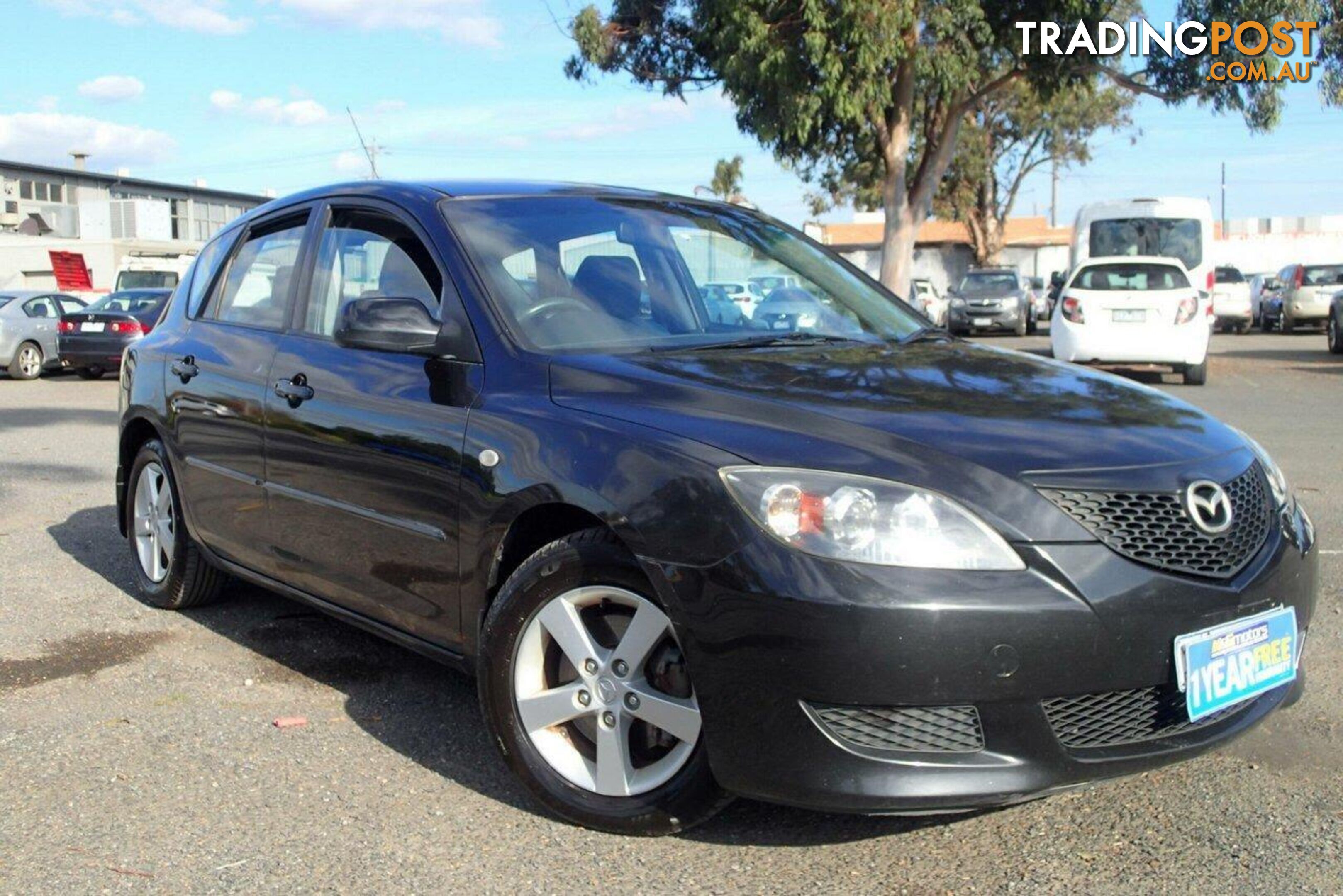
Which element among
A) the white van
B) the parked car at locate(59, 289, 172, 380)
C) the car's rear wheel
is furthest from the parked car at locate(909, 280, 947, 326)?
the car's rear wheel

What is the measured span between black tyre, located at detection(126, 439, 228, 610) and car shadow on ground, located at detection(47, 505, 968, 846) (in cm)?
13

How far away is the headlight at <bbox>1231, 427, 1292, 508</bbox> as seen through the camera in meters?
3.54

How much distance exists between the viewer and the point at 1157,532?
3.06 metres

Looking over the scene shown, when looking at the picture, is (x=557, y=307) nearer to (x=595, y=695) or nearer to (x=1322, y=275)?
(x=595, y=695)

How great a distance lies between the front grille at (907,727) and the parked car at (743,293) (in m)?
1.66

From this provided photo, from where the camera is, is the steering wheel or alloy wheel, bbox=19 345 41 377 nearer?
the steering wheel

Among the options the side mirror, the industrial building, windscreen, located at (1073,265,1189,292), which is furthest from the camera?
the industrial building

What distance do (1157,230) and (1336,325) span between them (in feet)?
11.2

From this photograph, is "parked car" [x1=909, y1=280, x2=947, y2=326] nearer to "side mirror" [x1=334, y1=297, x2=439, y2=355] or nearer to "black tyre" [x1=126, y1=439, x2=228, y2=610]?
"black tyre" [x1=126, y1=439, x2=228, y2=610]

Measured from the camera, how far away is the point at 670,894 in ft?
10.1

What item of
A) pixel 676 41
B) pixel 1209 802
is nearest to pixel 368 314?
pixel 1209 802

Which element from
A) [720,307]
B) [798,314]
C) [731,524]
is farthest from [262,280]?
[731,524]

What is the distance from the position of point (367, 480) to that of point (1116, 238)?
2288 cm

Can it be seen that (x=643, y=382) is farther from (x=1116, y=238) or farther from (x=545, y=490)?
(x=1116, y=238)
